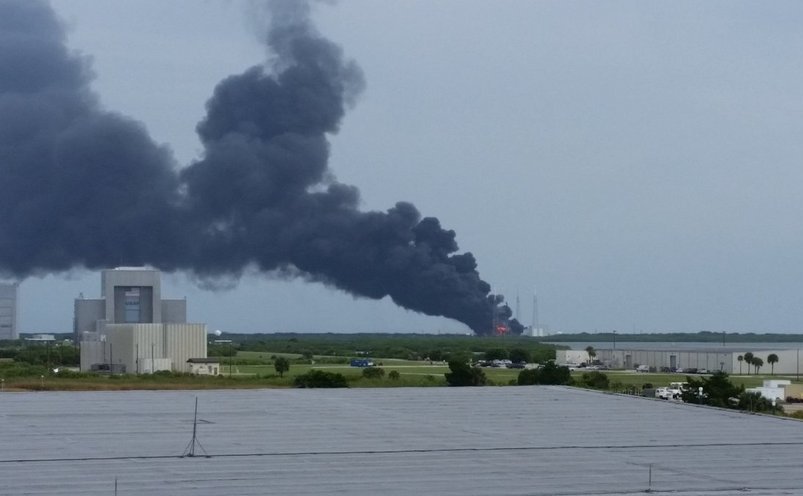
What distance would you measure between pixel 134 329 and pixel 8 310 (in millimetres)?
99438

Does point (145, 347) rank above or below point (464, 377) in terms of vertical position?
above

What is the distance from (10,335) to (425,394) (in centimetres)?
15896

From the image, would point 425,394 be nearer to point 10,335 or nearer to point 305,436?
point 305,436

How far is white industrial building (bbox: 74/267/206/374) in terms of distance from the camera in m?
80.4

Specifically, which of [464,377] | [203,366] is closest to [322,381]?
[464,377]

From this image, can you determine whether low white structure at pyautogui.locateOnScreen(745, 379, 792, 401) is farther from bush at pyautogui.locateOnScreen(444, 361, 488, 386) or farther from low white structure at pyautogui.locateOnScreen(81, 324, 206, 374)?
low white structure at pyautogui.locateOnScreen(81, 324, 206, 374)

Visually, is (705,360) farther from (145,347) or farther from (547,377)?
(145,347)

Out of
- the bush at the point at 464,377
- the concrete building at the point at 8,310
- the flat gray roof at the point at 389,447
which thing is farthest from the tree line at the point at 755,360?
the concrete building at the point at 8,310

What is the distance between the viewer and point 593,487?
1700 cm

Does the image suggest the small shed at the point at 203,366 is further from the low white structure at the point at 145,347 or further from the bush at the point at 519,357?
the bush at the point at 519,357

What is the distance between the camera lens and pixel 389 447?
2103cm

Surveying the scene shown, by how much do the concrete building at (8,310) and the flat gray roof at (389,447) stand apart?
5693 inches

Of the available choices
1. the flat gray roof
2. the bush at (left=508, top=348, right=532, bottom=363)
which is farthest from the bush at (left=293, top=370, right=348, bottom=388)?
the bush at (left=508, top=348, right=532, bottom=363)

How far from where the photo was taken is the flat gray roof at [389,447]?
17.0 metres
